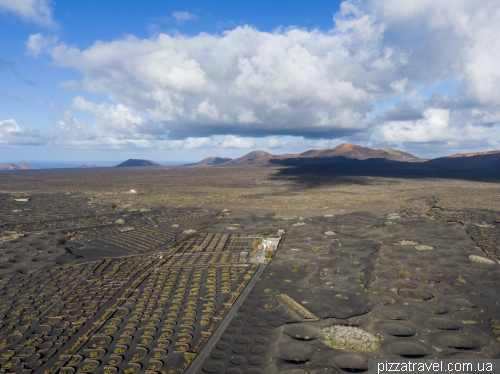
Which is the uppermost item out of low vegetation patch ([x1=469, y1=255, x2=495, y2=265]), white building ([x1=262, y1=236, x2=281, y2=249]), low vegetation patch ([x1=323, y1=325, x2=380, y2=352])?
low vegetation patch ([x1=469, y1=255, x2=495, y2=265])

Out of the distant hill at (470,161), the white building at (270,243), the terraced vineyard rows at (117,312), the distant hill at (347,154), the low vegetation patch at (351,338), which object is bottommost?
the terraced vineyard rows at (117,312)

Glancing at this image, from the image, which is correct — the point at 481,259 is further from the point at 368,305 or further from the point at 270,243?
the point at 270,243

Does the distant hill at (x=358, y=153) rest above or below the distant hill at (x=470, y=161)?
above

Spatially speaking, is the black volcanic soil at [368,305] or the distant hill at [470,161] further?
the distant hill at [470,161]

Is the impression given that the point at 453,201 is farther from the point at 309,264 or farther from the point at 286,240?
the point at 309,264

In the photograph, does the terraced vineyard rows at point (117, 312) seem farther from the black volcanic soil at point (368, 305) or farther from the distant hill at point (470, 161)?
the distant hill at point (470, 161)

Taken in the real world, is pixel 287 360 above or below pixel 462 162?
below

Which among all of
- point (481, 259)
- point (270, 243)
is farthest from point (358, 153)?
point (270, 243)

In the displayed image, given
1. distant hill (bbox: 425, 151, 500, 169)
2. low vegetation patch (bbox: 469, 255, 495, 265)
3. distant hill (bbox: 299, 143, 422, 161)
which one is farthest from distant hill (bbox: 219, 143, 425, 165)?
low vegetation patch (bbox: 469, 255, 495, 265)

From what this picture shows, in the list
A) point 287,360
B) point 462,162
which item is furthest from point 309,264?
point 462,162

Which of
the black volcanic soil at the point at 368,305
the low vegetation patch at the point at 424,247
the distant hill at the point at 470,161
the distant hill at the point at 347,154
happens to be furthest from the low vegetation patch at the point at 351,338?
the distant hill at the point at 347,154

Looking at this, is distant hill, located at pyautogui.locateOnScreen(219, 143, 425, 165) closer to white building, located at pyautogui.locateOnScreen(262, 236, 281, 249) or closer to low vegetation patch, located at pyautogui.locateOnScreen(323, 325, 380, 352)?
white building, located at pyautogui.locateOnScreen(262, 236, 281, 249)
